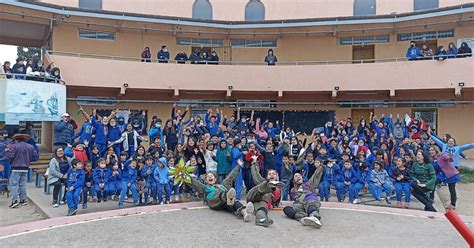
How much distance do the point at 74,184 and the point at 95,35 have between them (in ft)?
40.5

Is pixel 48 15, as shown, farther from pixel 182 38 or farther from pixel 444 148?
pixel 444 148

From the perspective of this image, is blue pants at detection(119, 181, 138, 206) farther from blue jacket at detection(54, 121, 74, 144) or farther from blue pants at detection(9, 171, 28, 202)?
blue jacket at detection(54, 121, 74, 144)

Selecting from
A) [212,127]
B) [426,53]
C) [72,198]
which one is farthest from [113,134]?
[426,53]

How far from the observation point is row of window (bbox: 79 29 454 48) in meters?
18.2

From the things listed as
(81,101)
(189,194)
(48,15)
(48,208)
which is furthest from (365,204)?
(48,15)

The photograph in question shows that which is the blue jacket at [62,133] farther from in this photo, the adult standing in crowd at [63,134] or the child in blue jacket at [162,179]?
the child in blue jacket at [162,179]

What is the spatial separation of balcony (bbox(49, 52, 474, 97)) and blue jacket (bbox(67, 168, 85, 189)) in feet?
29.0

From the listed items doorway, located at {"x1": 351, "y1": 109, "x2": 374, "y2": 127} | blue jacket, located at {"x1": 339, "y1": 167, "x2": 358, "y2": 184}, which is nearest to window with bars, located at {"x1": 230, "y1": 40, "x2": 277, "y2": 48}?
doorway, located at {"x1": 351, "y1": 109, "x2": 374, "y2": 127}

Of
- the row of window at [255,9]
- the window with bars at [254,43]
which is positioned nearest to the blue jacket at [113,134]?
the window with bars at [254,43]

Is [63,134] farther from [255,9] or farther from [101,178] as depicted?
[255,9]

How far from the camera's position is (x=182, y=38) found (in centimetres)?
1969

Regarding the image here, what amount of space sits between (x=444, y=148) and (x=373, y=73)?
689cm

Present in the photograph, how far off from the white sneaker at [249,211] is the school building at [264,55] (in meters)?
11.1

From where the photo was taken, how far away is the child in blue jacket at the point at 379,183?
9.25 meters
